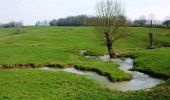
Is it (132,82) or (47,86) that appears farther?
(132,82)

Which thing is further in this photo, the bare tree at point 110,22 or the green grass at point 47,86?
the bare tree at point 110,22

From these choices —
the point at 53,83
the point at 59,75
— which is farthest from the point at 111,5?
the point at 53,83

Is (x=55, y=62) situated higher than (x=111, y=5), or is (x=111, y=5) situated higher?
(x=111, y=5)

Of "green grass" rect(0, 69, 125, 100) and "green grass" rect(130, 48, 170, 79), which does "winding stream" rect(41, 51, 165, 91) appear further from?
"green grass" rect(0, 69, 125, 100)

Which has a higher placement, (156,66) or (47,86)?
(156,66)

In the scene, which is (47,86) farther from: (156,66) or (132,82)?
(156,66)

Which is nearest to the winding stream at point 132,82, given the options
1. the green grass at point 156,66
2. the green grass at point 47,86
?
the green grass at point 156,66

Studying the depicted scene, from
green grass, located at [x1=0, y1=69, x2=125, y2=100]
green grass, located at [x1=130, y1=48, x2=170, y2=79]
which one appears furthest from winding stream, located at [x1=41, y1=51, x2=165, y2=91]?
green grass, located at [x1=0, y1=69, x2=125, y2=100]

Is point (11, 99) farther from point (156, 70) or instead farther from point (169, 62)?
point (169, 62)

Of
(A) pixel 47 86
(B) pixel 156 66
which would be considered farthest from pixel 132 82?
(A) pixel 47 86

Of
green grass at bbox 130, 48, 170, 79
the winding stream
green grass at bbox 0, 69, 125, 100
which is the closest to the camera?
green grass at bbox 0, 69, 125, 100

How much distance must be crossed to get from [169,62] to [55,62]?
15.3 metres

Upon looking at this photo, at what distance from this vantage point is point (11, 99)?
23.6 m

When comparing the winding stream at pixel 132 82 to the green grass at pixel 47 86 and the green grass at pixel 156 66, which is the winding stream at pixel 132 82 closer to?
the green grass at pixel 156 66
